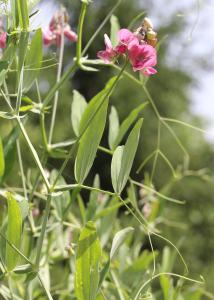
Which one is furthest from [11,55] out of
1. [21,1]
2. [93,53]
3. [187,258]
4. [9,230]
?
[93,53]

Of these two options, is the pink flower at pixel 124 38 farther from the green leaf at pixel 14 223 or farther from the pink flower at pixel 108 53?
the green leaf at pixel 14 223

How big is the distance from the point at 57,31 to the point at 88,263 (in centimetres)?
43

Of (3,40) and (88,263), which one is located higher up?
(3,40)

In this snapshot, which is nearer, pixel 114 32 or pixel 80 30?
pixel 80 30

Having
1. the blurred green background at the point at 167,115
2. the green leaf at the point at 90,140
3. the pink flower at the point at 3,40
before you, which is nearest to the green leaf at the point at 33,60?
the pink flower at the point at 3,40

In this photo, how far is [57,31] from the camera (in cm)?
87

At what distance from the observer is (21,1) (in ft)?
1.75

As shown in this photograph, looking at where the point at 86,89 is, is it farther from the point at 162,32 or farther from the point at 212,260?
the point at 212,260

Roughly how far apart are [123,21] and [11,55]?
660 centimetres

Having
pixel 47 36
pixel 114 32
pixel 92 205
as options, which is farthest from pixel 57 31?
pixel 92 205

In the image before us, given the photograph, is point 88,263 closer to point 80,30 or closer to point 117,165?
point 117,165

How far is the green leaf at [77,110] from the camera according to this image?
0.77 metres

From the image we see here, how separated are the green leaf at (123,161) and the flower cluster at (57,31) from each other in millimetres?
343

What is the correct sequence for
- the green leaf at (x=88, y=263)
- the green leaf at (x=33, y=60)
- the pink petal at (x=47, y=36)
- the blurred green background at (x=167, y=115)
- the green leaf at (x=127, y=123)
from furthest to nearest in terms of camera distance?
the blurred green background at (x=167, y=115) → the pink petal at (x=47, y=36) → the green leaf at (x=127, y=123) → the green leaf at (x=33, y=60) → the green leaf at (x=88, y=263)
